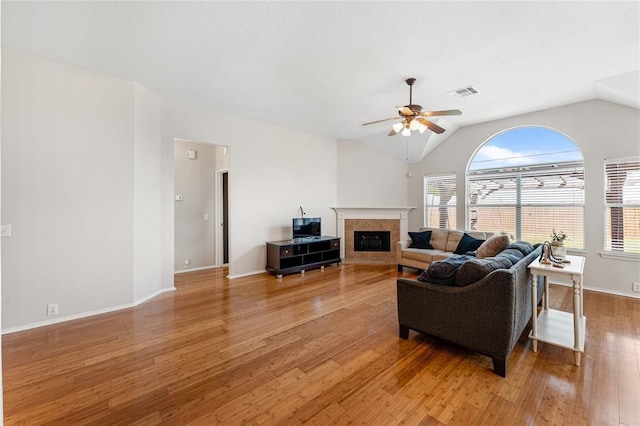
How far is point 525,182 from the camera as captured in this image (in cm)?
534

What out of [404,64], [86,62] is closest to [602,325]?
[404,64]

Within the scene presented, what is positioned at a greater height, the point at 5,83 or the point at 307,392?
the point at 5,83

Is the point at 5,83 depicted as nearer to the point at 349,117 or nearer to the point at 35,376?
the point at 35,376

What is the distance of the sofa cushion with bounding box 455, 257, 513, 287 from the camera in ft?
8.57

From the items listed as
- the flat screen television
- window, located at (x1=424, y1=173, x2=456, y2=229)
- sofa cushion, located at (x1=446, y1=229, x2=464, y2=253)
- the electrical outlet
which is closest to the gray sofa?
sofa cushion, located at (x1=446, y1=229, x2=464, y2=253)

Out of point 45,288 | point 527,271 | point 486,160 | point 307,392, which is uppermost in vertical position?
point 486,160

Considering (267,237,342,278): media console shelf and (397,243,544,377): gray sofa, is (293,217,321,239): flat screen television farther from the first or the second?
(397,243,544,377): gray sofa

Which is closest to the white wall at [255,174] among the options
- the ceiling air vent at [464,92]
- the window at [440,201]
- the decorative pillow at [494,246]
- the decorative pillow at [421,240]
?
the decorative pillow at [421,240]

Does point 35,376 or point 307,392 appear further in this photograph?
point 35,376

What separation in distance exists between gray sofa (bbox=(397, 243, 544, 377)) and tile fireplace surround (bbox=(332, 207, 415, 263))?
11.9 ft

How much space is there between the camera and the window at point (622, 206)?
425 centimetres

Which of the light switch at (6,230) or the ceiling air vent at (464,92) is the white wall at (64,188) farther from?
the ceiling air vent at (464,92)

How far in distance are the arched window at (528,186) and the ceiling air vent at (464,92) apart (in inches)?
70.2

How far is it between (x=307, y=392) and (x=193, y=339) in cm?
143
